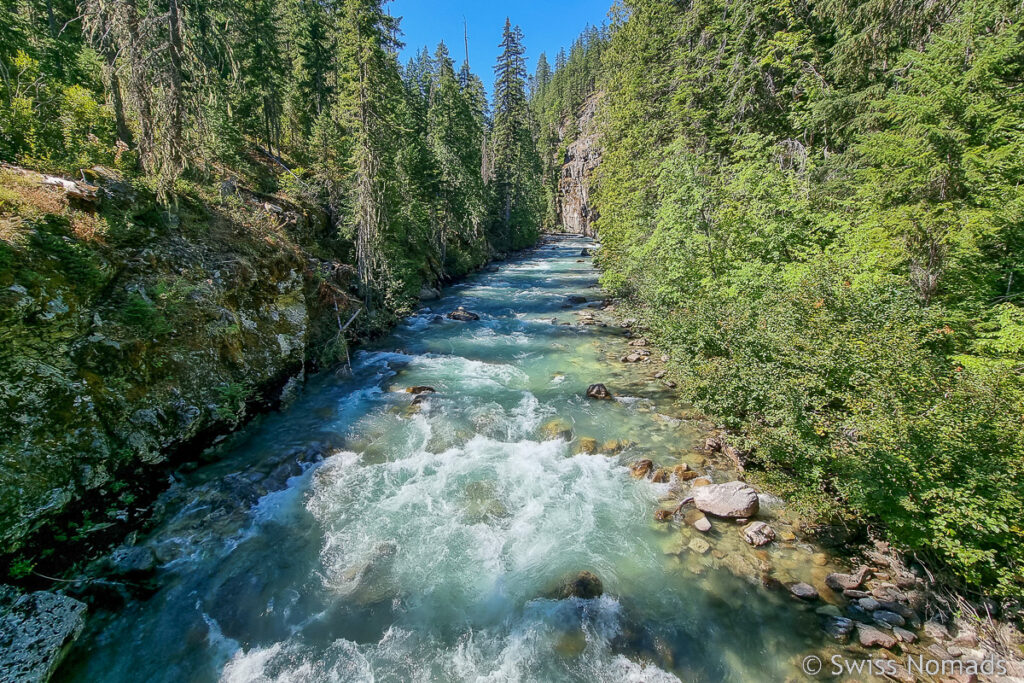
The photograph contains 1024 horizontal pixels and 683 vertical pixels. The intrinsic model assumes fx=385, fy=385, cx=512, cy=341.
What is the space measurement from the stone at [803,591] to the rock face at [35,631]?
10312 mm

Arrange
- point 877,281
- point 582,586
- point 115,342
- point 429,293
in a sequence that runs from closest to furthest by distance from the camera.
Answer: point 582,586, point 877,281, point 115,342, point 429,293

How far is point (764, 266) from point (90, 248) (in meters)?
16.9

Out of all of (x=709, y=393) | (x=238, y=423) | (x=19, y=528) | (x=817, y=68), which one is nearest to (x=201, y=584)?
(x=19, y=528)

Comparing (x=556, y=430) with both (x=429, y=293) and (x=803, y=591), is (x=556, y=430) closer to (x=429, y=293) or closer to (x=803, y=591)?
(x=803, y=591)

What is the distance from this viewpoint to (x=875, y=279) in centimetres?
792

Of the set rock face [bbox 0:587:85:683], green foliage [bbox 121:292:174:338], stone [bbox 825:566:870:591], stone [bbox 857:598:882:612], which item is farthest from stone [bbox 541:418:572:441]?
green foliage [bbox 121:292:174:338]

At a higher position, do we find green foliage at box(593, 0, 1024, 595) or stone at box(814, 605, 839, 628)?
green foliage at box(593, 0, 1024, 595)

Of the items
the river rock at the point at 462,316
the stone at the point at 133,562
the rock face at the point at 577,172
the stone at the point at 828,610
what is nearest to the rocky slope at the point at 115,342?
the stone at the point at 133,562

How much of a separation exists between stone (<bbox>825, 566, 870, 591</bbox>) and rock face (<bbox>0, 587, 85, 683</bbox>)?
1092 centimetres

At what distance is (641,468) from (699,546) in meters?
2.23

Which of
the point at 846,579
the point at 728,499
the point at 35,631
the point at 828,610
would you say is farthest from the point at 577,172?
the point at 35,631

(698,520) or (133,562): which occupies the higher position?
(133,562)

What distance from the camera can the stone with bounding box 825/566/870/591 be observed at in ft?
19.7

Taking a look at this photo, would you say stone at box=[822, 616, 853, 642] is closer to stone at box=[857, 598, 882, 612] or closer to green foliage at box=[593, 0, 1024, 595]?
stone at box=[857, 598, 882, 612]
